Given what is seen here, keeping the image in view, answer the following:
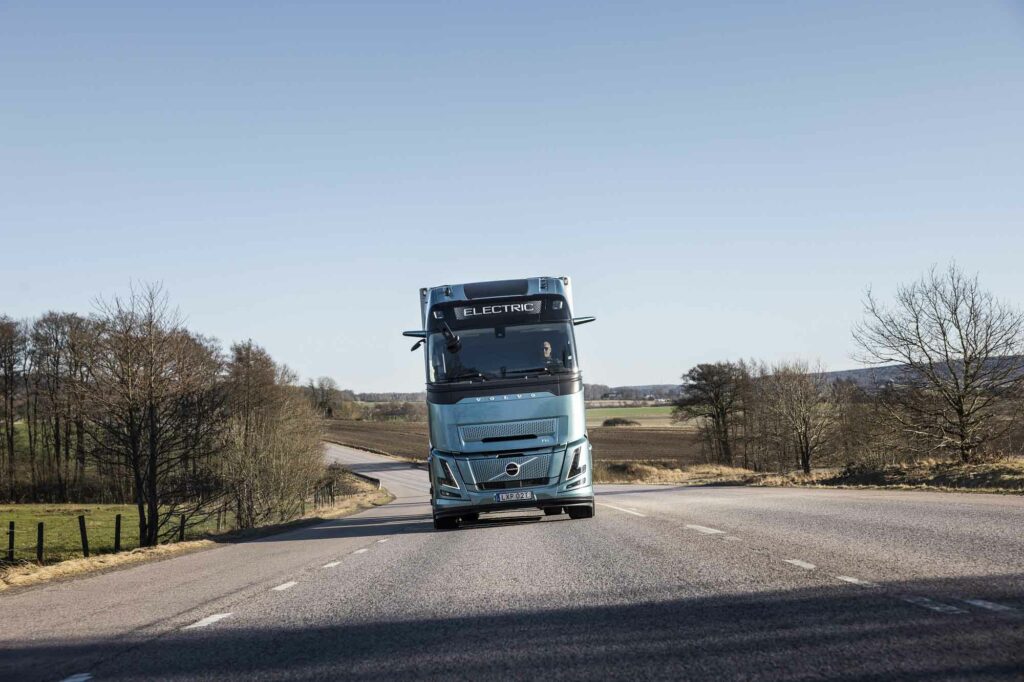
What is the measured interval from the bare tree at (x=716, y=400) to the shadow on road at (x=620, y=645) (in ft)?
Result: 223

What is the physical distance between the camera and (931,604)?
5.64 metres

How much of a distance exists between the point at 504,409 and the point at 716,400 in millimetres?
61391

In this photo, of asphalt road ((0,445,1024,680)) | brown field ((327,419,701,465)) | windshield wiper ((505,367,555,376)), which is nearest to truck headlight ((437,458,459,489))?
windshield wiper ((505,367,555,376))

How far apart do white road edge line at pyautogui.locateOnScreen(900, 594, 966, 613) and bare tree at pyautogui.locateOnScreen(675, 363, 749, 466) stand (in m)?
67.9

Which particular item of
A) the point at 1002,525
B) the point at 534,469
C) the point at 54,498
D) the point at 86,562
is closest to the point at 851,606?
the point at 1002,525

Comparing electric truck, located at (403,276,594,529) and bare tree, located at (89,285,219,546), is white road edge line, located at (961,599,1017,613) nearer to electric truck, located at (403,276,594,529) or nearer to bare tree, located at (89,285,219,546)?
electric truck, located at (403,276,594,529)

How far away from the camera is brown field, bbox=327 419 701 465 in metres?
80.9

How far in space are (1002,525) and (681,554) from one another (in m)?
4.02

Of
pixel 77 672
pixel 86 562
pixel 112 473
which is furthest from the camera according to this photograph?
pixel 112 473

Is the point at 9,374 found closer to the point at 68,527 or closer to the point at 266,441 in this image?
the point at 68,527

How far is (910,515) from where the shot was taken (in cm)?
1281

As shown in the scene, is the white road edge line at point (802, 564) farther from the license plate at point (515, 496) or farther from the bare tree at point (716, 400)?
the bare tree at point (716, 400)

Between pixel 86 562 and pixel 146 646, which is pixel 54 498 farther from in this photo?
pixel 146 646

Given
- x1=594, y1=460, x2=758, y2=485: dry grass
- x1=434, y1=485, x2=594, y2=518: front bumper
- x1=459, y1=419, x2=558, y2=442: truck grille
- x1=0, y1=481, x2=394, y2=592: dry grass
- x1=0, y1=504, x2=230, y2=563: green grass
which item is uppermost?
x1=459, y1=419, x2=558, y2=442: truck grille
